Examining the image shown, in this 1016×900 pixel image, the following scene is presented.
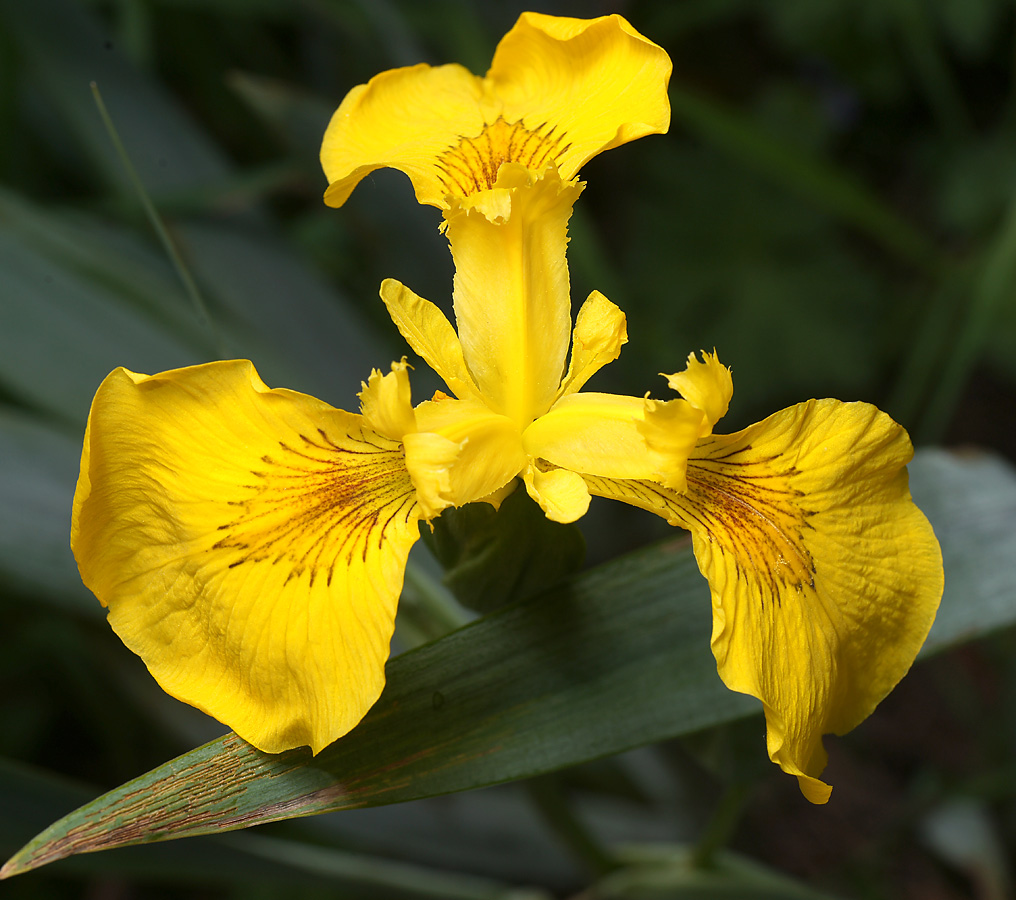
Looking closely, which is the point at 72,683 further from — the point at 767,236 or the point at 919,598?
the point at 767,236

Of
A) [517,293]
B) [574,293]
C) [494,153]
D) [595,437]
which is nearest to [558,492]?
[595,437]

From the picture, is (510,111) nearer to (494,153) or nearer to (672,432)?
(494,153)

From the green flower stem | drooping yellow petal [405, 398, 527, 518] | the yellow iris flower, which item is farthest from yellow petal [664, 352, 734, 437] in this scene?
the green flower stem

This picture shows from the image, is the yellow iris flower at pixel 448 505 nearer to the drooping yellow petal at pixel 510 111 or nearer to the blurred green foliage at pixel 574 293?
the drooping yellow petal at pixel 510 111

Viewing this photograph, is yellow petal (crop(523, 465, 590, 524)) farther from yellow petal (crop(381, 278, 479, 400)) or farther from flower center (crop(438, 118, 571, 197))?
flower center (crop(438, 118, 571, 197))

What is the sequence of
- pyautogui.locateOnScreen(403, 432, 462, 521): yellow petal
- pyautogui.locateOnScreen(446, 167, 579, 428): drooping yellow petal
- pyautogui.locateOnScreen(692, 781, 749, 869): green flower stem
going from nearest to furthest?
1. pyautogui.locateOnScreen(403, 432, 462, 521): yellow petal
2. pyautogui.locateOnScreen(446, 167, 579, 428): drooping yellow petal
3. pyautogui.locateOnScreen(692, 781, 749, 869): green flower stem

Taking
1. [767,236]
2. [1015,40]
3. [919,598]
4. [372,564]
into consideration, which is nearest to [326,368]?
[372,564]
